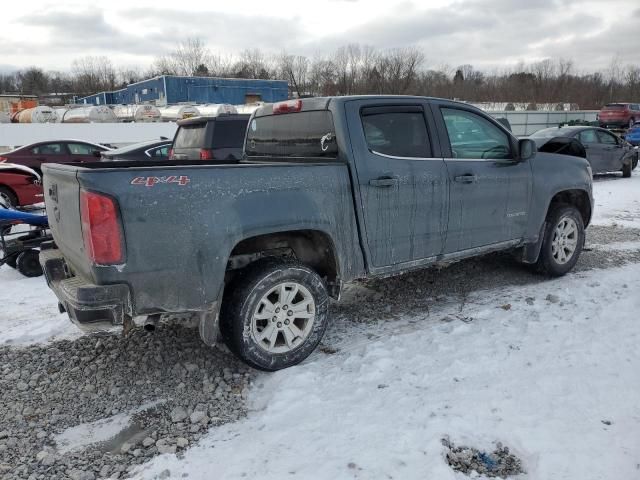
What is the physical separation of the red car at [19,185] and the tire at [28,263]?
4.94m

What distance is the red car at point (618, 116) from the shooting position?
105ft

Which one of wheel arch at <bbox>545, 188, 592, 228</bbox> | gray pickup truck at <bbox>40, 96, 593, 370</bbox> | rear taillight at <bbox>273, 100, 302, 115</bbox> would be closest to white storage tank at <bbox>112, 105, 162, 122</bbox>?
gray pickup truck at <bbox>40, 96, 593, 370</bbox>

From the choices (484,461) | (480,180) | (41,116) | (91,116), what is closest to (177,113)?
(91,116)

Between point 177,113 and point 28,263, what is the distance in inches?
1360

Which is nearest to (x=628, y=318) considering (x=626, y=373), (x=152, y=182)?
(x=626, y=373)

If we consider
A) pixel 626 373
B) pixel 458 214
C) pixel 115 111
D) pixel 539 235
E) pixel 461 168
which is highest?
pixel 115 111

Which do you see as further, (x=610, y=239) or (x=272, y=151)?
(x=610, y=239)

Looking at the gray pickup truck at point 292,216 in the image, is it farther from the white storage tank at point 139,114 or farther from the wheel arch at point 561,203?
the white storage tank at point 139,114

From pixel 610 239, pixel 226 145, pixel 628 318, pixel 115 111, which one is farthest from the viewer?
pixel 115 111

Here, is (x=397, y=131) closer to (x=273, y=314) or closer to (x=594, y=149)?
(x=273, y=314)

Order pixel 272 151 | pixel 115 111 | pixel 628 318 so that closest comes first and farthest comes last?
pixel 628 318
pixel 272 151
pixel 115 111

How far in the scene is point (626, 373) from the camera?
141 inches

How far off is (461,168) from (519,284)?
1751mm

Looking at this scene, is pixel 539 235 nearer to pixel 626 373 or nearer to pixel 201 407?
pixel 626 373
